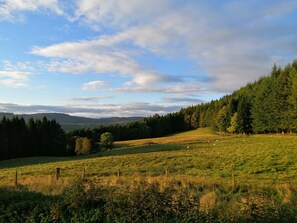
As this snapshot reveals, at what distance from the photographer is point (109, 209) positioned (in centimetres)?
980

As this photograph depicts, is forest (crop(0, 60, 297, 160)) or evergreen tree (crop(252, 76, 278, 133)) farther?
evergreen tree (crop(252, 76, 278, 133))

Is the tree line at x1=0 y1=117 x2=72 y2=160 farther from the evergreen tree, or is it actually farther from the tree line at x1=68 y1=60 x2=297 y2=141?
the evergreen tree

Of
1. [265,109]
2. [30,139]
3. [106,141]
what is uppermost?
[265,109]

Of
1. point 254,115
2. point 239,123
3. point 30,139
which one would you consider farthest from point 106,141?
point 254,115

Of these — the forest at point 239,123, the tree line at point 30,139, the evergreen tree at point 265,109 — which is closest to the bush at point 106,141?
the forest at point 239,123

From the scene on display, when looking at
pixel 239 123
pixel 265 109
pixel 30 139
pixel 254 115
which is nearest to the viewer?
pixel 265 109

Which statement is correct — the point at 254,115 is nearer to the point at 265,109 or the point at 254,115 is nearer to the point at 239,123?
the point at 265,109

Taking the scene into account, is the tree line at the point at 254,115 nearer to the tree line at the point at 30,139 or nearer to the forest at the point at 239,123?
the forest at the point at 239,123

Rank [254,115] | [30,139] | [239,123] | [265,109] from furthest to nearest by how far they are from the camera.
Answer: [239,123] → [30,139] → [254,115] → [265,109]

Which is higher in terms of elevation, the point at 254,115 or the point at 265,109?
the point at 265,109

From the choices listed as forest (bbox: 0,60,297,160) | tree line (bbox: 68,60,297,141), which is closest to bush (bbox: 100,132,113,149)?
forest (bbox: 0,60,297,160)

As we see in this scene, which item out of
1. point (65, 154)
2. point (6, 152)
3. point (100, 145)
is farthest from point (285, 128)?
point (6, 152)

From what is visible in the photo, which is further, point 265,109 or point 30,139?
point 30,139

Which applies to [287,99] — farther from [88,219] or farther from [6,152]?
[88,219]
